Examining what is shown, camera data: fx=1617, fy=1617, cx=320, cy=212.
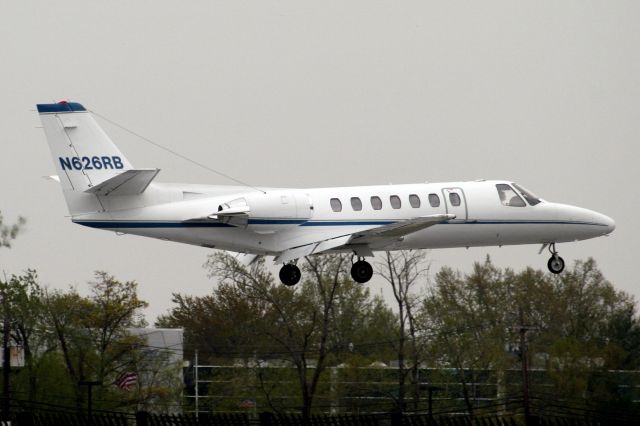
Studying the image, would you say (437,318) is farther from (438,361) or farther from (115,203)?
(115,203)

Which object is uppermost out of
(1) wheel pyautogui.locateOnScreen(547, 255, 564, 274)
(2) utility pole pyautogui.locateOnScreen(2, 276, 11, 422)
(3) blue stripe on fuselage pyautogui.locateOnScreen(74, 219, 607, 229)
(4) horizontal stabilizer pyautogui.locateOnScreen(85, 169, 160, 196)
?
(4) horizontal stabilizer pyautogui.locateOnScreen(85, 169, 160, 196)

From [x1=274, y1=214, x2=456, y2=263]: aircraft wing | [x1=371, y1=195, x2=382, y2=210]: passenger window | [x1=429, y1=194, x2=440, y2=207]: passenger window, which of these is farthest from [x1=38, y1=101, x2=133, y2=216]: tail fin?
[x1=429, y1=194, x2=440, y2=207]: passenger window

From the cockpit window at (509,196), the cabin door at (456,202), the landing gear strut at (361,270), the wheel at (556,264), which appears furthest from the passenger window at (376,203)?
the wheel at (556,264)

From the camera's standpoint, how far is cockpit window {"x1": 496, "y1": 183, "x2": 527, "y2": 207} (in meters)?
53.9

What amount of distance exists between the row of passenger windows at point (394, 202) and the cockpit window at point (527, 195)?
274 cm

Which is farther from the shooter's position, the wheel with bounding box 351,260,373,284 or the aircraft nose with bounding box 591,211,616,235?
the aircraft nose with bounding box 591,211,616,235

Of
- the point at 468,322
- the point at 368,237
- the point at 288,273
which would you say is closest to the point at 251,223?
the point at 288,273

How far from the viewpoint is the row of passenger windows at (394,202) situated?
168ft

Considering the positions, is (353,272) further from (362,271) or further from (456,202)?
(456,202)

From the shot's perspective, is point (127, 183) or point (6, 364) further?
point (6, 364)

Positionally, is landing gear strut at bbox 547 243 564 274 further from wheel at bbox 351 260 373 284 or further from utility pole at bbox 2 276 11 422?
utility pole at bbox 2 276 11 422

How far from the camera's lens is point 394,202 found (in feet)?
170

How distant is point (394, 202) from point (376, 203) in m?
0.61

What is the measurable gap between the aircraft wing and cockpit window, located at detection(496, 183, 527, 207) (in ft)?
12.6
